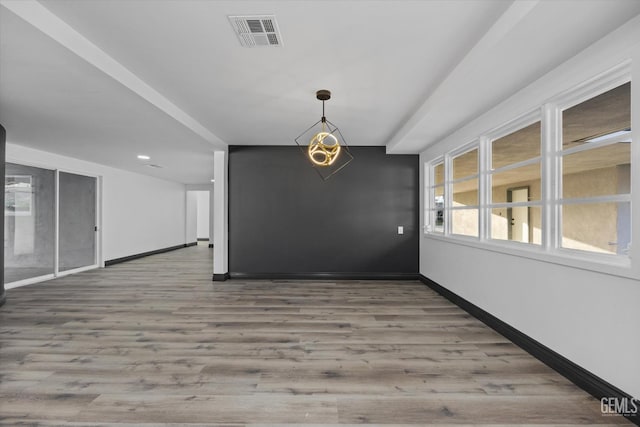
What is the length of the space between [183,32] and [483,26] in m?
2.19

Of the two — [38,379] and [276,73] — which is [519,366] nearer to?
[276,73]

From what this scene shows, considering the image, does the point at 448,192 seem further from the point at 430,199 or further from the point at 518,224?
the point at 518,224

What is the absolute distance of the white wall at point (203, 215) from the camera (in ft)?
46.1

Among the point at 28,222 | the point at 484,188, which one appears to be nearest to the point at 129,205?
the point at 28,222

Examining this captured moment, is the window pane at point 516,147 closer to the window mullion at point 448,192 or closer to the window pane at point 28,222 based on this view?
the window mullion at point 448,192

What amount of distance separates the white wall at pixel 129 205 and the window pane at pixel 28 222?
29cm

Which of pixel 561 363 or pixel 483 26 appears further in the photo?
pixel 561 363

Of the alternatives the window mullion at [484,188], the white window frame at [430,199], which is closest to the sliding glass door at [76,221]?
the white window frame at [430,199]

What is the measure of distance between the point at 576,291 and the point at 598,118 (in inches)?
52.3

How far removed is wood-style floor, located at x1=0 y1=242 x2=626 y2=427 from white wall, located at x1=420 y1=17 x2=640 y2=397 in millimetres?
269

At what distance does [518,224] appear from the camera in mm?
3139

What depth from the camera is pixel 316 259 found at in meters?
5.90

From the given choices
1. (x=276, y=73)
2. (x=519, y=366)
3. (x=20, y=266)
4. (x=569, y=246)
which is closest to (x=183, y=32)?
(x=276, y=73)

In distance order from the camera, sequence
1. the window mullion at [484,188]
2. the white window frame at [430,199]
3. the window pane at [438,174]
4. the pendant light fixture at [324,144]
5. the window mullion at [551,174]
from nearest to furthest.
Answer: the window mullion at [551,174] → the pendant light fixture at [324,144] → the window mullion at [484,188] → the window pane at [438,174] → the white window frame at [430,199]
